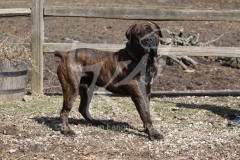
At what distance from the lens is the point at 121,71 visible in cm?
573

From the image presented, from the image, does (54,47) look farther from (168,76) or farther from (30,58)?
(168,76)

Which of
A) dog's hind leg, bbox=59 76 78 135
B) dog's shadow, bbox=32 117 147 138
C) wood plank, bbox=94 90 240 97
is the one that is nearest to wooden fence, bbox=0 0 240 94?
wood plank, bbox=94 90 240 97

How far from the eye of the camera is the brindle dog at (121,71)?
5.50 meters

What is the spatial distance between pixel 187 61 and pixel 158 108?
3352 mm

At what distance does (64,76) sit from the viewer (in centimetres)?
586

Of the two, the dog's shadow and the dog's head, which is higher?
the dog's head

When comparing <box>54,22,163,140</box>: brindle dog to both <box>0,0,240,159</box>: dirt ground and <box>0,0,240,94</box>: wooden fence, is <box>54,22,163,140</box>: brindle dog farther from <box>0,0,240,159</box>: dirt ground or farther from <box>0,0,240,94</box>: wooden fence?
<box>0,0,240,94</box>: wooden fence

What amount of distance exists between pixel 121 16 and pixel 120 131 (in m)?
2.57

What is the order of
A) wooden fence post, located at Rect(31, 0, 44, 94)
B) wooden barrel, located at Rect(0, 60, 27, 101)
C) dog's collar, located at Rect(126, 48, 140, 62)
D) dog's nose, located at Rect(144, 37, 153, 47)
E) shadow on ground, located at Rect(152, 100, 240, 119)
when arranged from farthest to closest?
1. wooden fence post, located at Rect(31, 0, 44, 94)
2. wooden barrel, located at Rect(0, 60, 27, 101)
3. shadow on ground, located at Rect(152, 100, 240, 119)
4. dog's collar, located at Rect(126, 48, 140, 62)
5. dog's nose, located at Rect(144, 37, 153, 47)

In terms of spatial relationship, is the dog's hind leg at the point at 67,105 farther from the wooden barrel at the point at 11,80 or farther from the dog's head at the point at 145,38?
the wooden barrel at the point at 11,80

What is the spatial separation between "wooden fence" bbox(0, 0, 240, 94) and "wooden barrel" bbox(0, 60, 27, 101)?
414 mm

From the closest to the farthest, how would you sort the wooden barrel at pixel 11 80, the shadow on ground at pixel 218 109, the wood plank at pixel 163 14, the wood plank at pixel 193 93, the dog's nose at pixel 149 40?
1. the dog's nose at pixel 149 40
2. the shadow on ground at pixel 218 109
3. the wooden barrel at pixel 11 80
4. the wood plank at pixel 163 14
5. the wood plank at pixel 193 93

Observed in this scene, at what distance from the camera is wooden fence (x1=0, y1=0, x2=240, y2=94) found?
7.95 m

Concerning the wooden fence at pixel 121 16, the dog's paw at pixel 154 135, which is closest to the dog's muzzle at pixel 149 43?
the dog's paw at pixel 154 135
